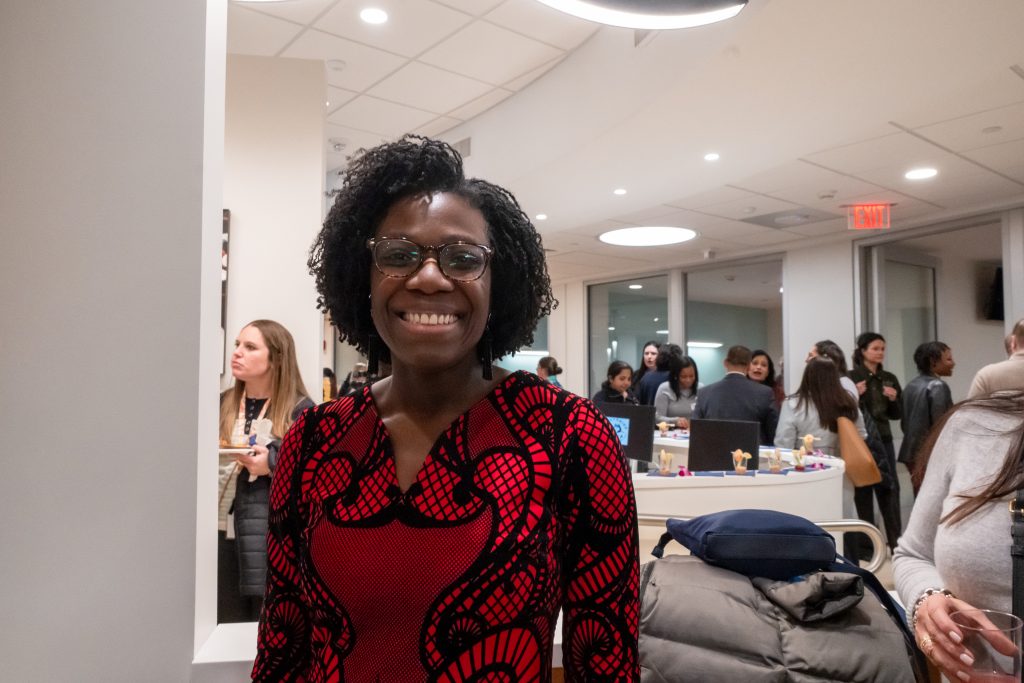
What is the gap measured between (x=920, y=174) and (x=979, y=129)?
1.03 meters

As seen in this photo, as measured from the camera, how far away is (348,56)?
16.7 feet

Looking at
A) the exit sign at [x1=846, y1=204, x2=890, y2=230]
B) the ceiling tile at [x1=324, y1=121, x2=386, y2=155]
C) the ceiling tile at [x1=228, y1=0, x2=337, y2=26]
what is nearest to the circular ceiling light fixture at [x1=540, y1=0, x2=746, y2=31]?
the ceiling tile at [x1=228, y1=0, x2=337, y2=26]

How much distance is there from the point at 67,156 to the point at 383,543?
840 mm

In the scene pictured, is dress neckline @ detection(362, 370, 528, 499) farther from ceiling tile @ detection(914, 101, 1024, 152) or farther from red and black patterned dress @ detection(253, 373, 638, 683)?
ceiling tile @ detection(914, 101, 1024, 152)

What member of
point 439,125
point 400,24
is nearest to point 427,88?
point 439,125

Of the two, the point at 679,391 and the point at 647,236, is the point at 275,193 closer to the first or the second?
the point at 679,391

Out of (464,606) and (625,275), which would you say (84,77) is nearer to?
(464,606)

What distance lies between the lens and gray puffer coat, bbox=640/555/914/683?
3.61 ft

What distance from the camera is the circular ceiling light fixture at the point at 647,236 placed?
7.66m

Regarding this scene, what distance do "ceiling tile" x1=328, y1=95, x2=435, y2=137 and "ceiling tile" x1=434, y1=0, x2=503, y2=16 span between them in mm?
1623

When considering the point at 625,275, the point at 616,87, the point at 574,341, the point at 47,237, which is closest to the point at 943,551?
the point at 47,237

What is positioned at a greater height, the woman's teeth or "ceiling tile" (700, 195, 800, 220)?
"ceiling tile" (700, 195, 800, 220)

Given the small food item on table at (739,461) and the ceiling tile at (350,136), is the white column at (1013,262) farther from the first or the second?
the ceiling tile at (350,136)

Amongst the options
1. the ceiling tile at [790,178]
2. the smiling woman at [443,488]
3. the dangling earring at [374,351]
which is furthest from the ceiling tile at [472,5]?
the dangling earring at [374,351]
